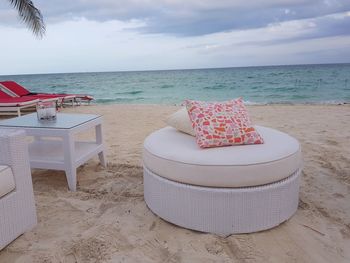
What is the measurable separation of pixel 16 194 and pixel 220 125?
4.52ft

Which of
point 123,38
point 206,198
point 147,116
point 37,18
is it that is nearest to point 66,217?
point 206,198

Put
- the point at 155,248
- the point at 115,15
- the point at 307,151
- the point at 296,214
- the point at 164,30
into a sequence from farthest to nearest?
the point at 164,30
the point at 115,15
the point at 307,151
the point at 296,214
the point at 155,248

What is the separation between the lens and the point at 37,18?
8.24m

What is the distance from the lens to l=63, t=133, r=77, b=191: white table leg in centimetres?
241

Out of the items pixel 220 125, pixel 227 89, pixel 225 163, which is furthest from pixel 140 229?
pixel 227 89

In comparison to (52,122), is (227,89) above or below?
below

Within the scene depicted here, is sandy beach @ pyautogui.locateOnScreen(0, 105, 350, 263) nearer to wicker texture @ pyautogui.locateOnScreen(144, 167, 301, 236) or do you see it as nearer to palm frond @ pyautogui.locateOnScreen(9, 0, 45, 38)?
wicker texture @ pyautogui.locateOnScreen(144, 167, 301, 236)

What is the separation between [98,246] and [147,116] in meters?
4.72

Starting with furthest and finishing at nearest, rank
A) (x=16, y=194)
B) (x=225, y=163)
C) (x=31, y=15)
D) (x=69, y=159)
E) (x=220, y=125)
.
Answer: (x=31, y=15) < (x=69, y=159) < (x=220, y=125) < (x=16, y=194) < (x=225, y=163)

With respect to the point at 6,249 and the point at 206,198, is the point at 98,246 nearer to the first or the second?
the point at 6,249

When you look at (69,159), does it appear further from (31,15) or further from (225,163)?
(31,15)

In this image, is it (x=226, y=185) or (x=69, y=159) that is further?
(x=69, y=159)

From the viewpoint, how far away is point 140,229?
1872 millimetres

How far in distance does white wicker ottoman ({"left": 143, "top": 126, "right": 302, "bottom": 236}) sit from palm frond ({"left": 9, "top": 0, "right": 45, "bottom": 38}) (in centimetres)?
786
